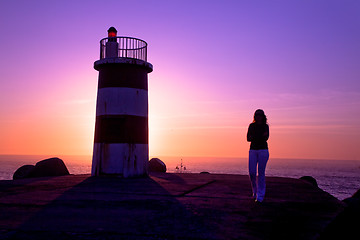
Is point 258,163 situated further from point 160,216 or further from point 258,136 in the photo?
point 160,216

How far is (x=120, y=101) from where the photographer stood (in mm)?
12289

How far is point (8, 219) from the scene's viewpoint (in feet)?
14.4

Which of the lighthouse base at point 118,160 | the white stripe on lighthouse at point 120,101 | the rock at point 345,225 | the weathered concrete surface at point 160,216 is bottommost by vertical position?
the rock at point 345,225

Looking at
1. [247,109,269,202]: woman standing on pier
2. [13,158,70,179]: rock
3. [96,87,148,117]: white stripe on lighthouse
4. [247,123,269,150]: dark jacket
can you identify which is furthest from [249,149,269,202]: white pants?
[13,158,70,179]: rock

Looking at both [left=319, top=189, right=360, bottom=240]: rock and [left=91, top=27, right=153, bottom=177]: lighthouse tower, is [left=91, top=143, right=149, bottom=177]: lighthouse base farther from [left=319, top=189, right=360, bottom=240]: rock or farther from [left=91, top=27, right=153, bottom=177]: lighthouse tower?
[left=319, top=189, right=360, bottom=240]: rock

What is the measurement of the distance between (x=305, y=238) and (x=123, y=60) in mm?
9935

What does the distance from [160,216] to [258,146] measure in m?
2.92

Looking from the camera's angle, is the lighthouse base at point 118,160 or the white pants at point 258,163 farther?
the lighthouse base at point 118,160

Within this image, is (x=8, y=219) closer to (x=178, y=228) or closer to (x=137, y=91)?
(x=178, y=228)

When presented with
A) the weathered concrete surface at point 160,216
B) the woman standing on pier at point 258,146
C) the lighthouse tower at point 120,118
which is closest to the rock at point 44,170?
the lighthouse tower at point 120,118

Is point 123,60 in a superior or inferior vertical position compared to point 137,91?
superior

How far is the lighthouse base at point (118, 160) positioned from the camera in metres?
12.1

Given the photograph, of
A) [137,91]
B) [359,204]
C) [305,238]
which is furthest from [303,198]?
[137,91]

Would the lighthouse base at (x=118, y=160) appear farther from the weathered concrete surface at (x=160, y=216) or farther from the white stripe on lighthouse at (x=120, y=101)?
the weathered concrete surface at (x=160, y=216)
